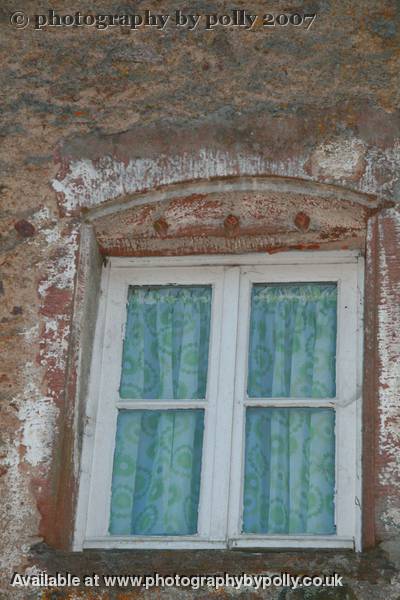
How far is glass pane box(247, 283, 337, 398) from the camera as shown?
232 inches

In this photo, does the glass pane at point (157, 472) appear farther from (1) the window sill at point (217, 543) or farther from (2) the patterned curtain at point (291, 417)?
(2) the patterned curtain at point (291, 417)

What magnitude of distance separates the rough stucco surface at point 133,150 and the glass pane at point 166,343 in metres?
0.22

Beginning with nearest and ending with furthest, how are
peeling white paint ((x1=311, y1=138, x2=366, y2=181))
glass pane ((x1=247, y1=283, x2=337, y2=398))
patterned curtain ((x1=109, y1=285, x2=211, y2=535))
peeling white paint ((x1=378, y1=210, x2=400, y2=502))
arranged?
peeling white paint ((x1=378, y1=210, x2=400, y2=502)) → patterned curtain ((x1=109, y1=285, x2=211, y2=535)) → glass pane ((x1=247, y1=283, x2=337, y2=398)) → peeling white paint ((x1=311, y1=138, x2=366, y2=181))

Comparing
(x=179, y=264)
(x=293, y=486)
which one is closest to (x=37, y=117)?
(x=179, y=264)

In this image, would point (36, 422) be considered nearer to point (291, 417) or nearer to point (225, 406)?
point (225, 406)

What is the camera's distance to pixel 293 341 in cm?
600

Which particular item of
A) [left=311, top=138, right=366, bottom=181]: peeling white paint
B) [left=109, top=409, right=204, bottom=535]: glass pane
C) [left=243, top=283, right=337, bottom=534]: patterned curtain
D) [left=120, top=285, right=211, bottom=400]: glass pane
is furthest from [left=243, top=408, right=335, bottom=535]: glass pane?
[left=311, top=138, right=366, bottom=181]: peeling white paint

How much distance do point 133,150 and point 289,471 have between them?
4.64 ft

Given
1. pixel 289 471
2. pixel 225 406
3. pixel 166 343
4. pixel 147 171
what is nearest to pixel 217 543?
pixel 289 471

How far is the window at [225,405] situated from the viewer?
18.5ft

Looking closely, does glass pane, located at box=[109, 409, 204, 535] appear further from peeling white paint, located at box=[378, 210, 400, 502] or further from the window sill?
peeling white paint, located at box=[378, 210, 400, 502]

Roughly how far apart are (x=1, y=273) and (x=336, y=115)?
1.42m

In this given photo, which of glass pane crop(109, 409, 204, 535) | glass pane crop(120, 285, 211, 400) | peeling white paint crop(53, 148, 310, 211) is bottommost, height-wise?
glass pane crop(109, 409, 204, 535)

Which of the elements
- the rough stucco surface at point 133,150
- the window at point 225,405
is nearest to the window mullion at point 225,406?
the window at point 225,405
